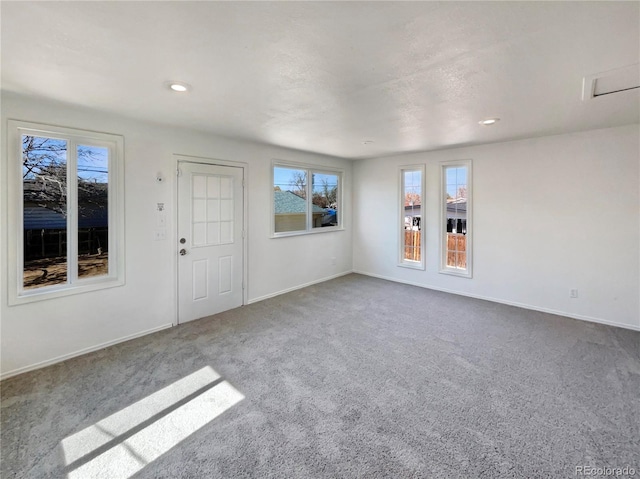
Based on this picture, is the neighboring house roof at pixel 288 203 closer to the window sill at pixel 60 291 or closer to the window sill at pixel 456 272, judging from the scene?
the window sill at pixel 60 291

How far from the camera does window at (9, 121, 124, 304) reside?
2674mm

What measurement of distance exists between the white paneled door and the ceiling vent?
3837 millimetres

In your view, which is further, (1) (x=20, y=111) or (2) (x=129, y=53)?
(1) (x=20, y=111)

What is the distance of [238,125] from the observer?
3477mm

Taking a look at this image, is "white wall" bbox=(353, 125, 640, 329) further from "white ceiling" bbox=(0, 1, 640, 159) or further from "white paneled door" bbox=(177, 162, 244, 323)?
"white paneled door" bbox=(177, 162, 244, 323)

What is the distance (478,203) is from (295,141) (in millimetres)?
2992

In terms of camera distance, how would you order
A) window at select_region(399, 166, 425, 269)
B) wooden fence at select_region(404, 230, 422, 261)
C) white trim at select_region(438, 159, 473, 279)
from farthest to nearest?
1. wooden fence at select_region(404, 230, 422, 261)
2. window at select_region(399, 166, 425, 269)
3. white trim at select_region(438, 159, 473, 279)

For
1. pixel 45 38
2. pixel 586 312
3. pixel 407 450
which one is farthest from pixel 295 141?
pixel 586 312

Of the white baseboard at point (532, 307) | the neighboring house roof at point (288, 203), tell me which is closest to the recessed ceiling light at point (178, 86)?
the neighboring house roof at point (288, 203)

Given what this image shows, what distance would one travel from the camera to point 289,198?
17.0 feet

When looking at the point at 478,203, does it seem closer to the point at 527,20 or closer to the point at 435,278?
the point at 435,278

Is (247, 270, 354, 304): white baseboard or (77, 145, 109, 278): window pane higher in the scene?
(77, 145, 109, 278): window pane

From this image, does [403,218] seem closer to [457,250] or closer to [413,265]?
[413,265]

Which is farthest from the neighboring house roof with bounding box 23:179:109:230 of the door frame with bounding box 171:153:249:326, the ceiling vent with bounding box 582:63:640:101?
the ceiling vent with bounding box 582:63:640:101
